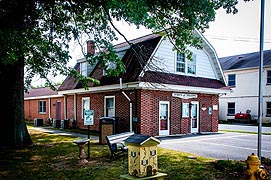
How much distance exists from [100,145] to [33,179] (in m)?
5.68

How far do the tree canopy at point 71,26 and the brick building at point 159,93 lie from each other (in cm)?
247

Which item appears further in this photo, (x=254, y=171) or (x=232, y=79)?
(x=232, y=79)

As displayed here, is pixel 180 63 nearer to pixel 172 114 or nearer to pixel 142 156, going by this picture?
pixel 172 114

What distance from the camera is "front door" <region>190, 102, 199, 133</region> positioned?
17561 millimetres

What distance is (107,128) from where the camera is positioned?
12875 millimetres

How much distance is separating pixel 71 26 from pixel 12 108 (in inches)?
180

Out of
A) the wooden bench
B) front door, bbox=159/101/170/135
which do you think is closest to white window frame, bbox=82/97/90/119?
front door, bbox=159/101/170/135

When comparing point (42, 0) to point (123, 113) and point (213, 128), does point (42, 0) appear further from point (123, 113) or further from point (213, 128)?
point (213, 128)

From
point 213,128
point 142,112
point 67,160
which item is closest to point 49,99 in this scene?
point 142,112

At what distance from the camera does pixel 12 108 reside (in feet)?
38.4

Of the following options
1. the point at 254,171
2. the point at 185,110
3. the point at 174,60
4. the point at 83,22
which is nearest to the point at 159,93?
the point at 174,60

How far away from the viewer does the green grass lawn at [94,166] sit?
714 cm

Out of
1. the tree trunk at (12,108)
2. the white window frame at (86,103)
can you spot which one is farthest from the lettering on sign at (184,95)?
the tree trunk at (12,108)

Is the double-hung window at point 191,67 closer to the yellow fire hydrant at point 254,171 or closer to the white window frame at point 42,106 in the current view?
the yellow fire hydrant at point 254,171
